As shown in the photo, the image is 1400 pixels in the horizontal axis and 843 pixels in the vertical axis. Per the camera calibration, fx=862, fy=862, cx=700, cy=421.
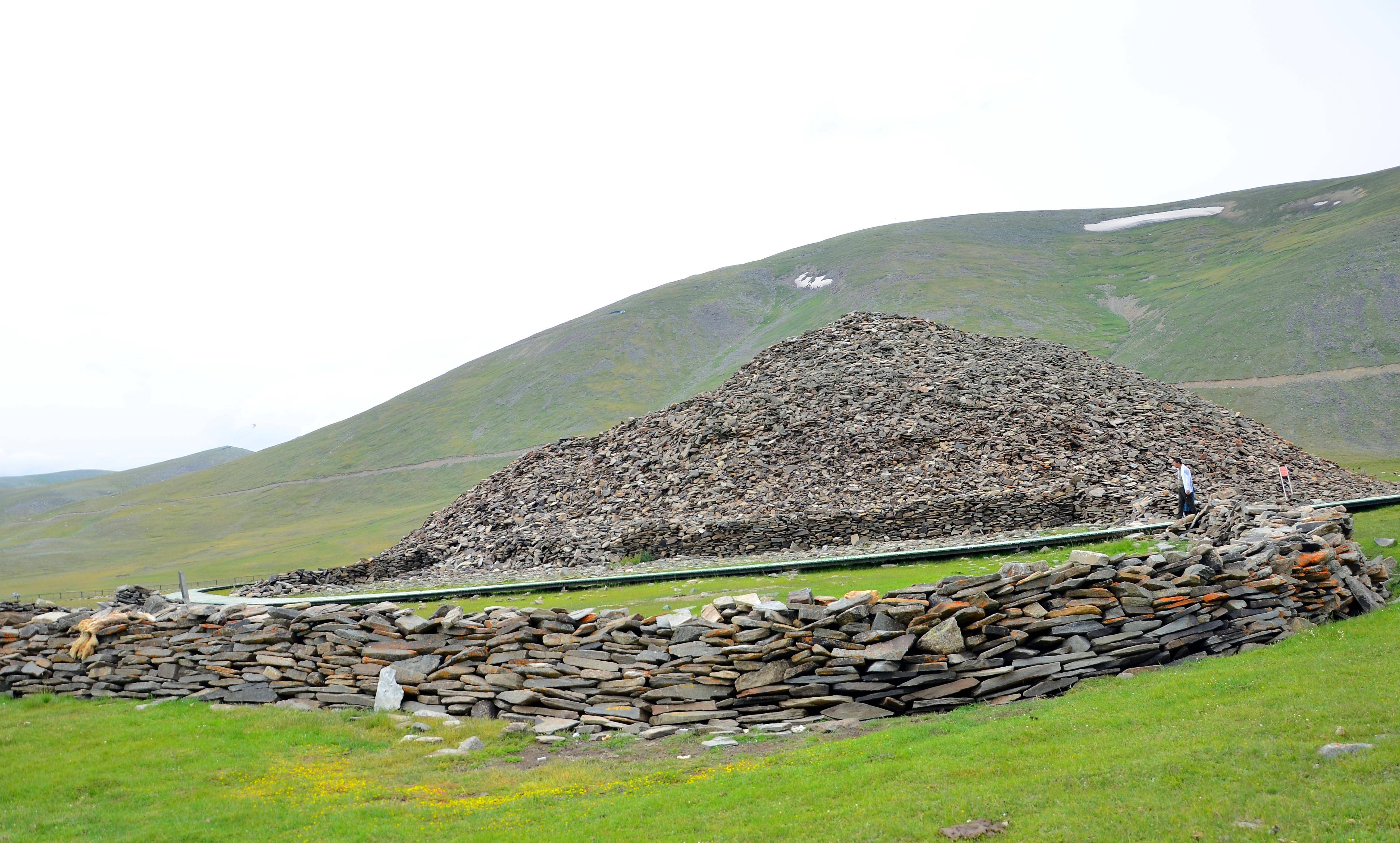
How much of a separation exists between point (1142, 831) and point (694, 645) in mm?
6697

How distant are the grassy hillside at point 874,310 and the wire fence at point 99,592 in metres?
7.51

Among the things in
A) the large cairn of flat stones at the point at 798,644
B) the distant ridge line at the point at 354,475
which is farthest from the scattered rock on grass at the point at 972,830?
the distant ridge line at the point at 354,475

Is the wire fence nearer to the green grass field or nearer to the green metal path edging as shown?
the green metal path edging

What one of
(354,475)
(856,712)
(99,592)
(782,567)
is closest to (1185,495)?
(782,567)

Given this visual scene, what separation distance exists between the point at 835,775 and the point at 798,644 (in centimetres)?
330

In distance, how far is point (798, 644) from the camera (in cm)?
1138

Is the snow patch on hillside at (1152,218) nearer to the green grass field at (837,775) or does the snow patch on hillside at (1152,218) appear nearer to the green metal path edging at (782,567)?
the green metal path edging at (782,567)

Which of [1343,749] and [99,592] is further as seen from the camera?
[99,592]

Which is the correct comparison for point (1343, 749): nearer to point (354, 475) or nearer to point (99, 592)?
point (99, 592)

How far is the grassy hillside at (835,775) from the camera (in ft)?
20.8

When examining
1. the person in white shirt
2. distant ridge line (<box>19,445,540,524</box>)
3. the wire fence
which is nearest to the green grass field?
the person in white shirt

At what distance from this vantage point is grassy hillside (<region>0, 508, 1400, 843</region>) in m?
6.35

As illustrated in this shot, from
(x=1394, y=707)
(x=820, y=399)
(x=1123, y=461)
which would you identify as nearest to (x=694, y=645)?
(x=1394, y=707)

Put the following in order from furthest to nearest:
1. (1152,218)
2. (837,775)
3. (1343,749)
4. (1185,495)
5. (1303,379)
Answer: (1152,218), (1303,379), (1185,495), (837,775), (1343,749)
